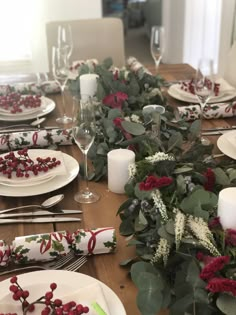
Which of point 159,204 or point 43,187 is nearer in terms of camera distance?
point 159,204

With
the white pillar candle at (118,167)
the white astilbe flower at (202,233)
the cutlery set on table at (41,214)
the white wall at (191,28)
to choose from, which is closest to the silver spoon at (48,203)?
the cutlery set on table at (41,214)

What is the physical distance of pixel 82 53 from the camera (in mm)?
2389

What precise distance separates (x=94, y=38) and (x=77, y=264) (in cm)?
172

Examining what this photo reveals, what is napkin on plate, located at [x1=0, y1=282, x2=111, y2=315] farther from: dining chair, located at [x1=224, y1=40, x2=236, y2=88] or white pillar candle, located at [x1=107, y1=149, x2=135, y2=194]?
dining chair, located at [x1=224, y1=40, x2=236, y2=88]

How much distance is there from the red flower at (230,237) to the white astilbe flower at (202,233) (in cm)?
2

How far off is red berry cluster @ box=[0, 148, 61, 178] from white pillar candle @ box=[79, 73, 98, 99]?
41 cm

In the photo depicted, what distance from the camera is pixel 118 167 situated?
107cm

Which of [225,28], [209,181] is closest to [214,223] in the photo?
[209,181]

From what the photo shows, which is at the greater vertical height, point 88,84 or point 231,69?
point 88,84

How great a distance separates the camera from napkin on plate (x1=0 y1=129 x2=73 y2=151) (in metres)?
1.32

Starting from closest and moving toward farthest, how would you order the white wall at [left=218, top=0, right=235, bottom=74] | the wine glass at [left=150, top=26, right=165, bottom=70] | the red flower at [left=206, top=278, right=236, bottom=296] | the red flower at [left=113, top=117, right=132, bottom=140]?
the red flower at [left=206, top=278, right=236, bottom=296]
the red flower at [left=113, top=117, right=132, bottom=140]
the wine glass at [left=150, top=26, right=165, bottom=70]
the white wall at [left=218, top=0, right=235, bottom=74]

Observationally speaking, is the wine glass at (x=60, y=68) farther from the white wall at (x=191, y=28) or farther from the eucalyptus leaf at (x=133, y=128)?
the white wall at (x=191, y=28)

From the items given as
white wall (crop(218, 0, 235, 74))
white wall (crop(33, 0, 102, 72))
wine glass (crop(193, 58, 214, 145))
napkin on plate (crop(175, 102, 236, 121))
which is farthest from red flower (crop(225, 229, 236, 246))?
white wall (crop(218, 0, 235, 74))

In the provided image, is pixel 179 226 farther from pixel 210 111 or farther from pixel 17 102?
pixel 17 102
